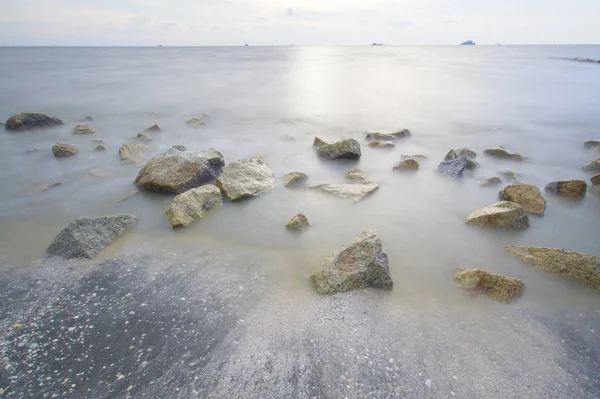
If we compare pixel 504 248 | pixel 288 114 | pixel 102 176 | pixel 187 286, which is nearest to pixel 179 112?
pixel 288 114

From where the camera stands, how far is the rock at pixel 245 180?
19.1 ft

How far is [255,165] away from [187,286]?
3312mm

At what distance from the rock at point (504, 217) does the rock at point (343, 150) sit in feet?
11.5

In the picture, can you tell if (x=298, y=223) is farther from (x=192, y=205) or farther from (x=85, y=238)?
(x=85, y=238)

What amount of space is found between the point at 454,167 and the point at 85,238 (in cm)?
657

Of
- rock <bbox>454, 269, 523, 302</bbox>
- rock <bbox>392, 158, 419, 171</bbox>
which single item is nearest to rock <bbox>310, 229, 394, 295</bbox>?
rock <bbox>454, 269, 523, 302</bbox>

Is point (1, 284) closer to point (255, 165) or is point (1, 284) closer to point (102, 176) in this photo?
point (102, 176)

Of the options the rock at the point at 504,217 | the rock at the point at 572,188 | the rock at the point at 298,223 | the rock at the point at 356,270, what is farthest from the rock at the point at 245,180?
the rock at the point at 572,188

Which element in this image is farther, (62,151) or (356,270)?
(62,151)

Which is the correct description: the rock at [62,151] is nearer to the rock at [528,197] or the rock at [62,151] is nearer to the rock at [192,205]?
the rock at [192,205]

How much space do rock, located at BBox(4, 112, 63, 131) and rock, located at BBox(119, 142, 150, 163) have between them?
16.6 ft

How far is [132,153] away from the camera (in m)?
8.06

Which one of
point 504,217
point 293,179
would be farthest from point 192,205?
point 504,217

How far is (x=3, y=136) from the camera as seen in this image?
1010cm
